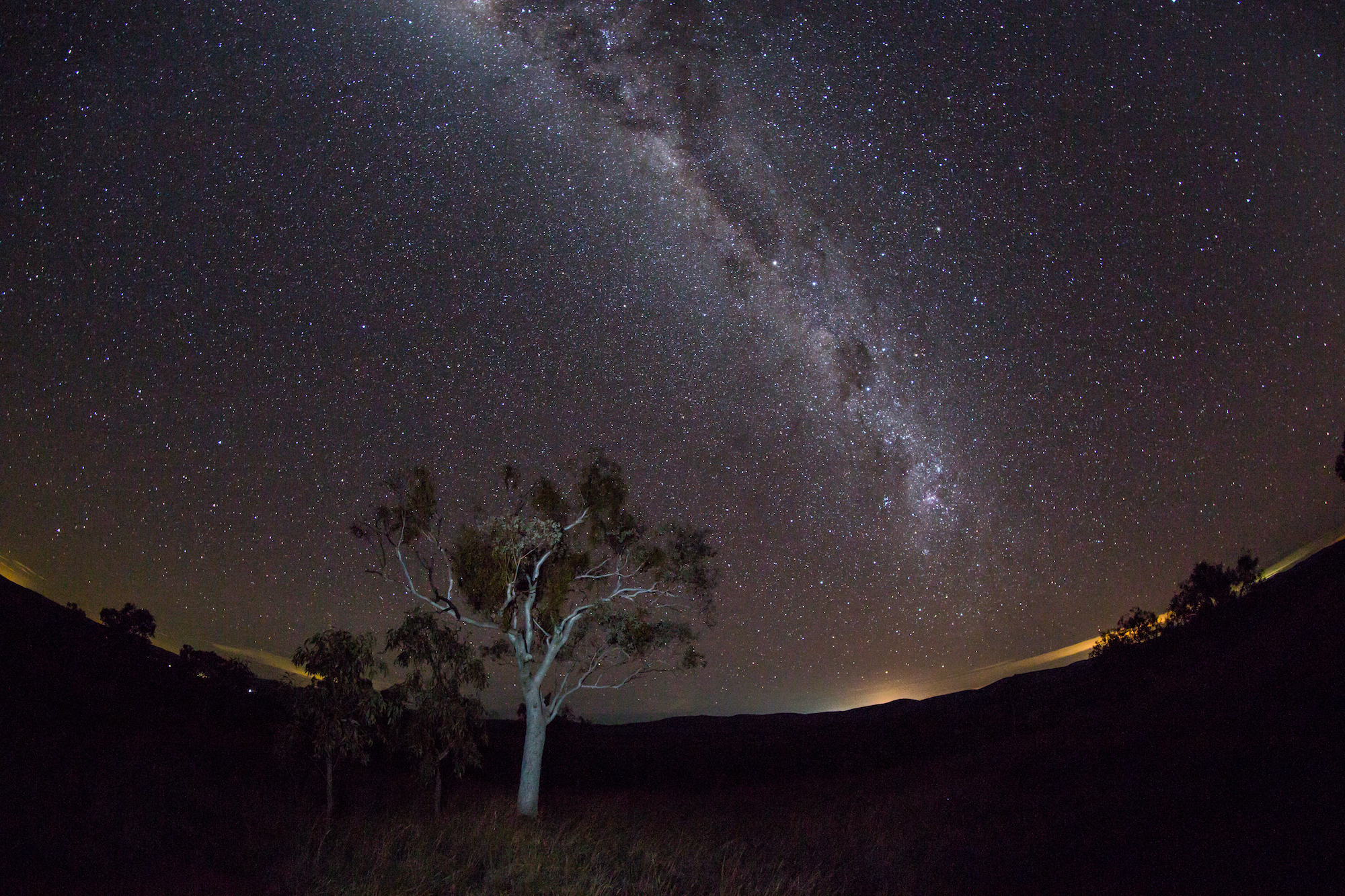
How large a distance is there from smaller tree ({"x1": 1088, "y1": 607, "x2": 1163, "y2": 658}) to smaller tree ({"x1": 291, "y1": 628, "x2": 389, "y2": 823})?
74.8 m

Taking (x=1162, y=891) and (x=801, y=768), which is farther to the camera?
(x=801, y=768)

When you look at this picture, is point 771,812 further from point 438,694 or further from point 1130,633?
point 1130,633

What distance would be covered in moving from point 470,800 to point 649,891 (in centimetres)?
1402

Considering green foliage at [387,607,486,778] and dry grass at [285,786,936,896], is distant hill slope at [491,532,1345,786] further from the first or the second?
green foliage at [387,607,486,778]

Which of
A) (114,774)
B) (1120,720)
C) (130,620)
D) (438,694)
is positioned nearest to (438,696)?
(438,694)

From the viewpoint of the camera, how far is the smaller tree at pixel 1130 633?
74.0 m

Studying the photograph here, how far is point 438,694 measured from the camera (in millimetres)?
20719

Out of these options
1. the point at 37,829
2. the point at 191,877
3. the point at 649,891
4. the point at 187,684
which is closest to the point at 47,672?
the point at 187,684

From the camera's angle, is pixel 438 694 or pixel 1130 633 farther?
pixel 1130 633

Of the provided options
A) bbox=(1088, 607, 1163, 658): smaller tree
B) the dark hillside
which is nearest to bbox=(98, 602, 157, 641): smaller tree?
the dark hillside

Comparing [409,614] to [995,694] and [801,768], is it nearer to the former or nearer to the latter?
[801,768]

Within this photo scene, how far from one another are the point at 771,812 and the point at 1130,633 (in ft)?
227

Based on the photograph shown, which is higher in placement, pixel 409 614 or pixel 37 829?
pixel 409 614

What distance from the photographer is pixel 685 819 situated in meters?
22.4
